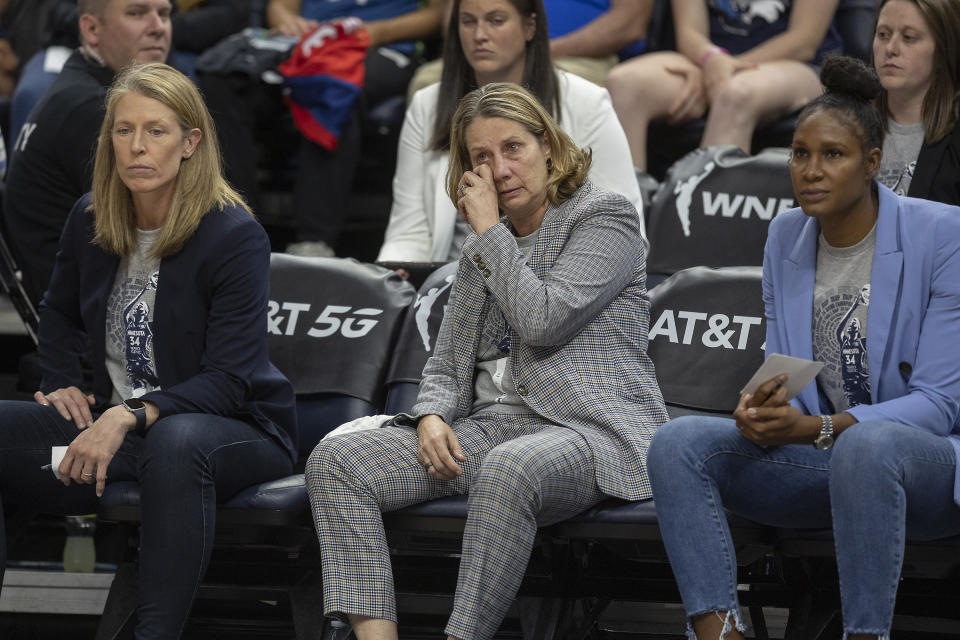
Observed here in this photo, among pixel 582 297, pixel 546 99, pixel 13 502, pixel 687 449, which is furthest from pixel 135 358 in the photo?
pixel 546 99

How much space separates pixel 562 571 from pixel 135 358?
1006mm

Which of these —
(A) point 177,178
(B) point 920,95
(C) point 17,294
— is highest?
(B) point 920,95

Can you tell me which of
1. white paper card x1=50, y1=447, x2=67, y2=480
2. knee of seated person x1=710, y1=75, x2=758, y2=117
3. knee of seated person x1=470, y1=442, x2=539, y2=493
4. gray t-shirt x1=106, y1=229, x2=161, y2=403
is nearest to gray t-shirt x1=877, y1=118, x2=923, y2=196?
knee of seated person x1=710, y1=75, x2=758, y2=117

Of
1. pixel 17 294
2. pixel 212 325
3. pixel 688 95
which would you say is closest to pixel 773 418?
pixel 212 325

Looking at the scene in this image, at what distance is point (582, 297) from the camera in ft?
9.00

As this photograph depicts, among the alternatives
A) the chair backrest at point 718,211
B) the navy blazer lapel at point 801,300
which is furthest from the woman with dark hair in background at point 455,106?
the navy blazer lapel at point 801,300

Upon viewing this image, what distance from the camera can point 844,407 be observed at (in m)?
2.70

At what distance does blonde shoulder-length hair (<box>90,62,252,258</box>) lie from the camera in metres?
2.96

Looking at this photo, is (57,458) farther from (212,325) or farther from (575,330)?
(575,330)

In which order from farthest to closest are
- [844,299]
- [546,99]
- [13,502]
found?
[546,99] → [13,502] → [844,299]

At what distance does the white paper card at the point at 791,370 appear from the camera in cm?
241

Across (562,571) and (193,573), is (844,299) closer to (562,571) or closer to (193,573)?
(562,571)

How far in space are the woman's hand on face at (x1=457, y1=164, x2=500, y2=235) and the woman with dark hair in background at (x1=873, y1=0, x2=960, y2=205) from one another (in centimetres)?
110

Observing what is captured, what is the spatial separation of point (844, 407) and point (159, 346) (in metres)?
1.40
